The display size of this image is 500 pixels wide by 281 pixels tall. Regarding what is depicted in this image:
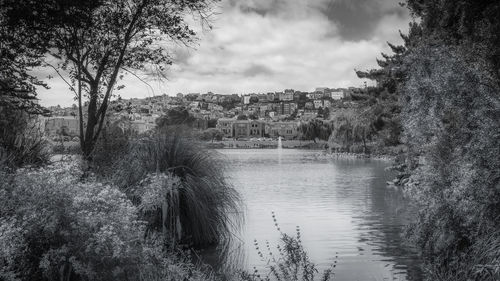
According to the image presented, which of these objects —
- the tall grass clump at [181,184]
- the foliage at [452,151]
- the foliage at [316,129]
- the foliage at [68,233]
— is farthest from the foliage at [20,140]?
the foliage at [316,129]

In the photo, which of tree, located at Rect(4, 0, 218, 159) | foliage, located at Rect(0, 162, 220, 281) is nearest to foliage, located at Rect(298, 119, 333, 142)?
tree, located at Rect(4, 0, 218, 159)

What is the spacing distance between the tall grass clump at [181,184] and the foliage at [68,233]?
2987 millimetres

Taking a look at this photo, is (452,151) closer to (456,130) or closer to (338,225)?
(456,130)

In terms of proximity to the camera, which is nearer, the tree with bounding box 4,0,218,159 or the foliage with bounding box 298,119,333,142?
the tree with bounding box 4,0,218,159

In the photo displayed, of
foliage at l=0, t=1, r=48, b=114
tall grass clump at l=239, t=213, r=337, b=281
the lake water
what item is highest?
foliage at l=0, t=1, r=48, b=114

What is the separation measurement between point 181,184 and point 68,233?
453 centimetres

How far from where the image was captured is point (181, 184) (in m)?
10.7

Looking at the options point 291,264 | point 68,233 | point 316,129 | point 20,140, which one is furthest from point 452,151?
point 316,129

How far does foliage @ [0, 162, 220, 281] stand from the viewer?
→ 20.1ft

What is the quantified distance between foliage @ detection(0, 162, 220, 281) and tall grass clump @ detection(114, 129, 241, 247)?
2.99 metres

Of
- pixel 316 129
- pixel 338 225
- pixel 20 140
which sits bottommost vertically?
pixel 338 225

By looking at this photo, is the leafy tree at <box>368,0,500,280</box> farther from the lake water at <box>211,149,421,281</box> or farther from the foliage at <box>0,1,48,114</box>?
the foliage at <box>0,1,48,114</box>

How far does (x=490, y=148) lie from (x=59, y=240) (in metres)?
6.34

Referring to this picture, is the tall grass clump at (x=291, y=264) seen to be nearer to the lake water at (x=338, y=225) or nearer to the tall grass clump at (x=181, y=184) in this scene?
the lake water at (x=338, y=225)
